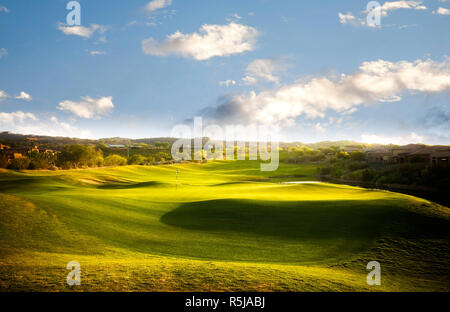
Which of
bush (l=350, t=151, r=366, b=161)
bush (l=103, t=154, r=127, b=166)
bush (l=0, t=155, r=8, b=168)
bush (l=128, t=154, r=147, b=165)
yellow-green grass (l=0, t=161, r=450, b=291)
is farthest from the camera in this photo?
bush (l=128, t=154, r=147, b=165)

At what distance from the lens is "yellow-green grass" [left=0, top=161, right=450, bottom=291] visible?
6.59m

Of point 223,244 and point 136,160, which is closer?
point 223,244

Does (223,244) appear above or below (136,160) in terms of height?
below

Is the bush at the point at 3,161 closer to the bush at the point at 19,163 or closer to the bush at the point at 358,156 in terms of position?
the bush at the point at 19,163

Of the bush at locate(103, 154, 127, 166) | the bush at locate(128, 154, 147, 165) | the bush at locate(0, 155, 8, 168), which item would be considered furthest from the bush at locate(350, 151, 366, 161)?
the bush at locate(0, 155, 8, 168)

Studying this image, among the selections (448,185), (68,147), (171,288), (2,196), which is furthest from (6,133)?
(448,185)

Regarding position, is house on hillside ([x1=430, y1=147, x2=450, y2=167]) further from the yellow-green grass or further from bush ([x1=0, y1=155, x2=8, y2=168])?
bush ([x1=0, y1=155, x2=8, y2=168])

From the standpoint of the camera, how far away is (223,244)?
12055 millimetres

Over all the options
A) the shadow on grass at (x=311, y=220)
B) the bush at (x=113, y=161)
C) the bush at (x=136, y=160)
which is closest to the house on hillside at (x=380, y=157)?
the shadow on grass at (x=311, y=220)

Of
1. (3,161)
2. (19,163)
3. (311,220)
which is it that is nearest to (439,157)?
(311,220)

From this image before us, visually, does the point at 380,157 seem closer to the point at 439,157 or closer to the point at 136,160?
the point at 439,157

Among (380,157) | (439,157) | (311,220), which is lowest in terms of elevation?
(311,220)
